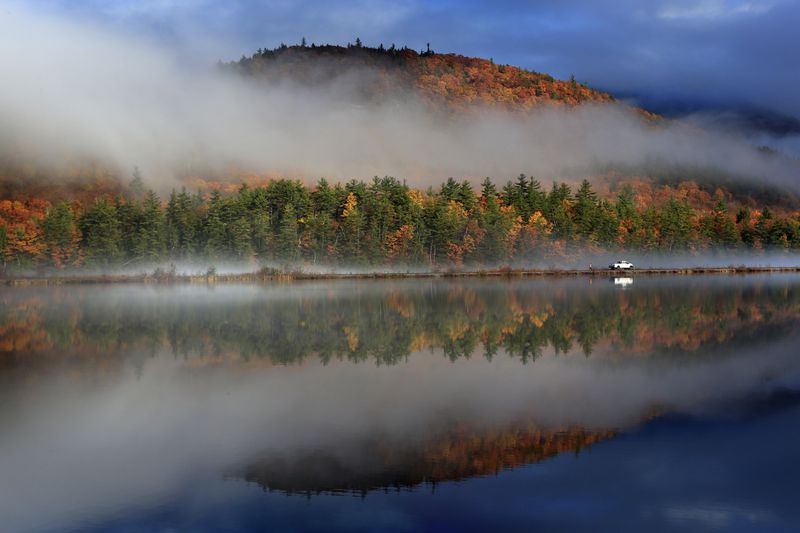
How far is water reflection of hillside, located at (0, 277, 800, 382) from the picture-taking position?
2661cm

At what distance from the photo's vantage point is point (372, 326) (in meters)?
33.8

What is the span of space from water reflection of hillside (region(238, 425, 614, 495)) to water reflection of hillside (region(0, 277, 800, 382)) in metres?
9.49

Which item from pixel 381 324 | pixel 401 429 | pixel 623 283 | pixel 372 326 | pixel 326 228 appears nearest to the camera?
pixel 401 429

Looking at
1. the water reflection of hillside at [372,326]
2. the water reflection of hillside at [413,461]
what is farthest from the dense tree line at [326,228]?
the water reflection of hillside at [413,461]

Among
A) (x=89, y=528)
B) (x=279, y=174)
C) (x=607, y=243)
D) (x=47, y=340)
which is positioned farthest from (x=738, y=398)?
(x=279, y=174)

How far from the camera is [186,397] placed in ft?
62.4

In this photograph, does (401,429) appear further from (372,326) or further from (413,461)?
(372,326)

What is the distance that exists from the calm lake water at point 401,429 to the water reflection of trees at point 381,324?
11.0 inches

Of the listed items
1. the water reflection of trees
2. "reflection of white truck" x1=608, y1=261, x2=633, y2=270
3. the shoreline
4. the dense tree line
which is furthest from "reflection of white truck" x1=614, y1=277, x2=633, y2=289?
"reflection of white truck" x1=608, y1=261, x2=633, y2=270

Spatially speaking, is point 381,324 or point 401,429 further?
Result: point 381,324

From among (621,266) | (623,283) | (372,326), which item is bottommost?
(372,326)

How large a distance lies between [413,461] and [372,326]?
20388 millimetres

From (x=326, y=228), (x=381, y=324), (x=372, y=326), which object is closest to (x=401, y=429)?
(x=372, y=326)

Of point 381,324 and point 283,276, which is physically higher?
point 283,276
